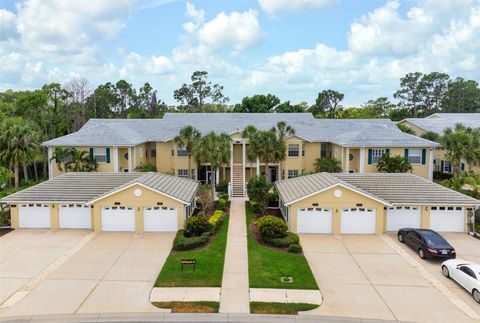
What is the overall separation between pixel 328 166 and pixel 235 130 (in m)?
10.6

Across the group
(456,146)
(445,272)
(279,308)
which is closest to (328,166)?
(456,146)

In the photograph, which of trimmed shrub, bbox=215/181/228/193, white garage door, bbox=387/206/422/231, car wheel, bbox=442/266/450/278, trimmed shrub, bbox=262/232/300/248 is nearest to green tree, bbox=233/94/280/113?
trimmed shrub, bbox=215/181/228/193

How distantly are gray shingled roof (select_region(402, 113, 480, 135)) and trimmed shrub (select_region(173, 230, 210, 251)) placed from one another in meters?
38.2

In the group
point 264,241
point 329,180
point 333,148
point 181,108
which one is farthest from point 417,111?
point 264,241

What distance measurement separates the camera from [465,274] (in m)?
18.0

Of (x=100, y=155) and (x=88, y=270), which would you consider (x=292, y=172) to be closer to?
(x=100, y=155)

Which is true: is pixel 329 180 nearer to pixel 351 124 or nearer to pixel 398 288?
pixel 398 288

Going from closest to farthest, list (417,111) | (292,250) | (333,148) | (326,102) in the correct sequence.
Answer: (292,250)
(333,148)
(326,102)
(417,111)

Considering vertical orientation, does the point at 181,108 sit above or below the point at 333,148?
above

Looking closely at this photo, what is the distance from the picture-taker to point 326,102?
8244cm

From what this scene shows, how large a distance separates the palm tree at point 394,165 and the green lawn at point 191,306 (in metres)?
25.1

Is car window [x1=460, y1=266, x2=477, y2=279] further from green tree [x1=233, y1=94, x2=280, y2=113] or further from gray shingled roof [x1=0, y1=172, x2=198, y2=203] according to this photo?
green tree [x1=233, y1=94, x2=280, y2=113]

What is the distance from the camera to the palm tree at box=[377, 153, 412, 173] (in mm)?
36303

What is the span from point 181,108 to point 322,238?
66895 mm
